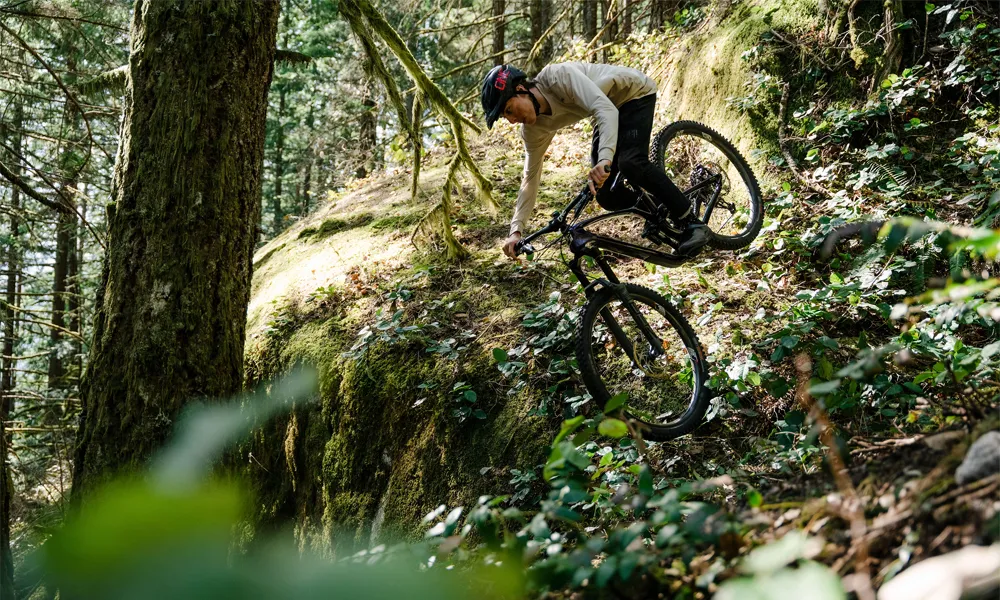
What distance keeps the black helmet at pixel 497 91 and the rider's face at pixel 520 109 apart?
0.05 m

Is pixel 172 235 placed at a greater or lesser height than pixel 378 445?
greater

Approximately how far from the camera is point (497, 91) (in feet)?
12.4

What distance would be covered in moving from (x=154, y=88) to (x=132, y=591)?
3.44m

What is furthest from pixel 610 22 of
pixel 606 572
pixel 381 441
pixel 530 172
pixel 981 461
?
pixel 606 572

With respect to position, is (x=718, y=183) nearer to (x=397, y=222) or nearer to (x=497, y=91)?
(x=497, y=91)

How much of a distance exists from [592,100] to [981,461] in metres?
2.94

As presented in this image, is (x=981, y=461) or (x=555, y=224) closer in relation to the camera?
(x=981, y=461)

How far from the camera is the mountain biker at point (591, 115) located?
3764mm

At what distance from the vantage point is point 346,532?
4.44m

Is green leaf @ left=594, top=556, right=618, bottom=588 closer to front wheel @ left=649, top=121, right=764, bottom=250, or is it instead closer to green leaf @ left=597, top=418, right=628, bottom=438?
green leaf @ left=597, top=418, right=628, bottom=438

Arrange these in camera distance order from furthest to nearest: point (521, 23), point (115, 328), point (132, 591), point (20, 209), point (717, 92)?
point (521, 23) < point (717, 92) < point (20, 209) < point (115, 328) < point (132, 591)

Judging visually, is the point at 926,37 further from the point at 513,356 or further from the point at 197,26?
the point at 197,26

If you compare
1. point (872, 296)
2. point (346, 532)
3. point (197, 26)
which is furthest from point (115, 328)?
point (872, 296)

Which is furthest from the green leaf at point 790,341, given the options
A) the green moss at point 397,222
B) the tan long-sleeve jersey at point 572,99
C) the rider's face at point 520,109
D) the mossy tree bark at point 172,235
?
the green moss at point 397,222
